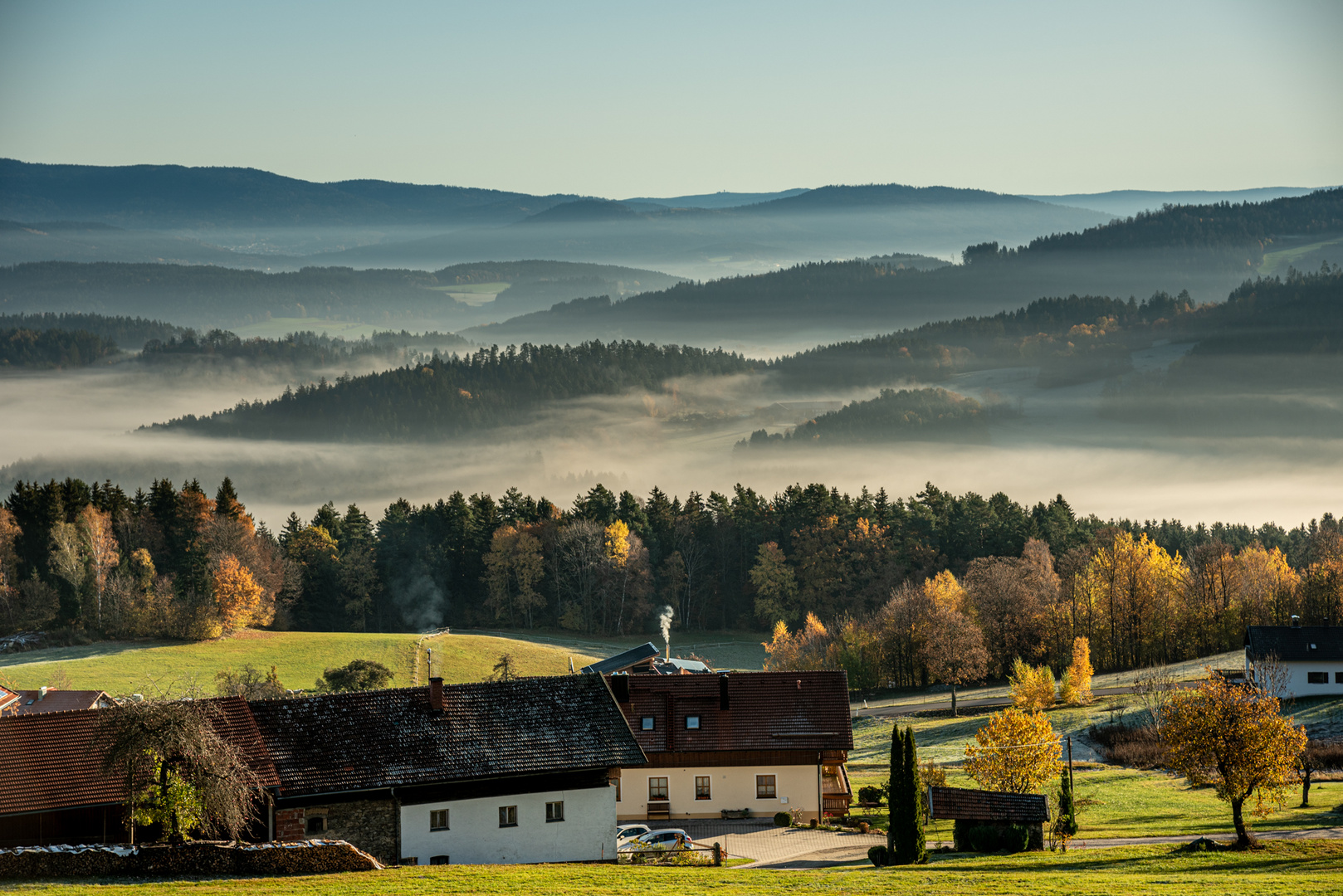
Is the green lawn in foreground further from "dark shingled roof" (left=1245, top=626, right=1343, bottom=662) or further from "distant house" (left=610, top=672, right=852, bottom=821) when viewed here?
"dark shingled roof" (left=1245, top=626, right=1343, bottom=662)

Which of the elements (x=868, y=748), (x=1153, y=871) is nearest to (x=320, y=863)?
(x=1153, y=871)

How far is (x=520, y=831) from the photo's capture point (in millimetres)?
40875

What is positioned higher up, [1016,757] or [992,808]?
[1016,757]

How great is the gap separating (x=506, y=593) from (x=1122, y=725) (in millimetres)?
90956

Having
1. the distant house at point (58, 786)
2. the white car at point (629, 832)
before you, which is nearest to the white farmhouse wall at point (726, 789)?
the white car at point (629, 832)

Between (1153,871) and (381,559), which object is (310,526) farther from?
(1153,871)

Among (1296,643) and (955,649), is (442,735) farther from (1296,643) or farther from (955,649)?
(955,649)

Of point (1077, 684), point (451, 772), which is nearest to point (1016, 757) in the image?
point (451, 772)

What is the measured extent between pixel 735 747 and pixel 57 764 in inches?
1011

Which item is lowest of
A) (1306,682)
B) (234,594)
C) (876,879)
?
(876,879)

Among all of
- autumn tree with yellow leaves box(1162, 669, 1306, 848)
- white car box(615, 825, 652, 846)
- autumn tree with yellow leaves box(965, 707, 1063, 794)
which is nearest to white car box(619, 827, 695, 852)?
white car box(615, 825, 652, 846)

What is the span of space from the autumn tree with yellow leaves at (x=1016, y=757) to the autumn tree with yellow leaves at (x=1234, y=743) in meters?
9.29

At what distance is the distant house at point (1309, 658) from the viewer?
8456 centimetres

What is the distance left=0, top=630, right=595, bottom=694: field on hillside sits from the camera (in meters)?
101
